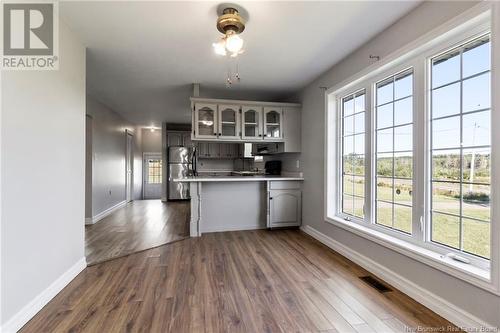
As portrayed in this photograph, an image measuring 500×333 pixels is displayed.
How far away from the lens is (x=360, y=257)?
2562 mm

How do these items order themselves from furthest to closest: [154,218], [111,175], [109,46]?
[111,175] → [154,218] → [109,46]

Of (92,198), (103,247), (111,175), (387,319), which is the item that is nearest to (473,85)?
(387,319)

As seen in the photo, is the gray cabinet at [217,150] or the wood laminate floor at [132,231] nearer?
the wood laminate floor at [132,231]

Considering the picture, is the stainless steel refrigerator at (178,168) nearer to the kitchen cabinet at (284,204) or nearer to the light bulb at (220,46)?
the kitchen cabinet at (284,204)

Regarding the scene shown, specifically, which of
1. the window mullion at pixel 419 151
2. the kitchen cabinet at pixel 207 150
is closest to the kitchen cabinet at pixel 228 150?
the kitchen cabinet at pixel 207 150

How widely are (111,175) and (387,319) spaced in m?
5.80

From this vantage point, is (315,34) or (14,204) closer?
(14,204)

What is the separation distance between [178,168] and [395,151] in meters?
6.27

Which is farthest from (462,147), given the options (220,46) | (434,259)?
(220,46)

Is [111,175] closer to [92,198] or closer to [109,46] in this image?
[92,198]

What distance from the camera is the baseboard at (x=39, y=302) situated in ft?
4.99

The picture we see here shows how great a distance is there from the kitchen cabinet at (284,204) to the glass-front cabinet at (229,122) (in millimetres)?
1071

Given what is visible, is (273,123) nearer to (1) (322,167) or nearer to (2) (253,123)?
(2) (253,123)

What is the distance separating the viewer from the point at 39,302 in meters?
1.78
